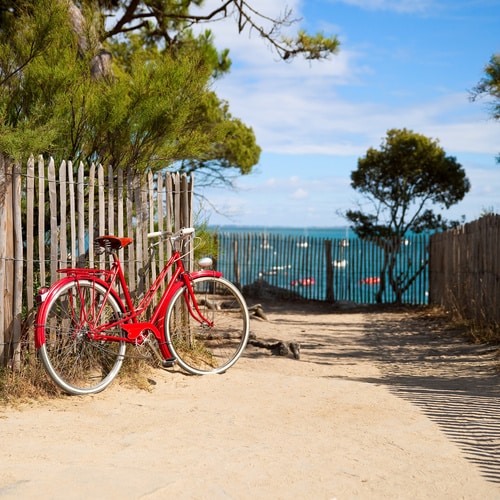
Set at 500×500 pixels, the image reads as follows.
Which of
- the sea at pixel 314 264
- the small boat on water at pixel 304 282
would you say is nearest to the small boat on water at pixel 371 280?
the sea at pixel 314 264

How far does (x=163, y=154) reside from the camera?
7.73 metres

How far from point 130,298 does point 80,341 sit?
614 millimetres

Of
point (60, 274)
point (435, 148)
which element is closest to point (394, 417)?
point (60, 274)

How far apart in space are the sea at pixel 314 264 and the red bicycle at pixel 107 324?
35.6 feet

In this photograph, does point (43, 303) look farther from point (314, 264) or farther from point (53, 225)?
point (314, 264)

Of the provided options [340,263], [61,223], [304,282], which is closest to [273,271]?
[304,282]

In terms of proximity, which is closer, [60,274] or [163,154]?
[60,274]

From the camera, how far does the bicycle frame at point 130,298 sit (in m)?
5.64

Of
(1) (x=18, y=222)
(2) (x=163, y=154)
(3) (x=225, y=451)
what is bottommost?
(3) (x=225, y=451)

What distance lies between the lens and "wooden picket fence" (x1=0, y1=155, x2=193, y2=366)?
18.5ft

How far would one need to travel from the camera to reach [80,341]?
5.83 m

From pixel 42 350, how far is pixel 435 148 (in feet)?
49.6

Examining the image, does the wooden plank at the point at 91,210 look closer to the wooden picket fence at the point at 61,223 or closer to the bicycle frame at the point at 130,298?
the wooden picket fence at the point at 61,223

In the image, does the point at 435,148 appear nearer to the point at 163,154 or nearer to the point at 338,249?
the point at 338,249
